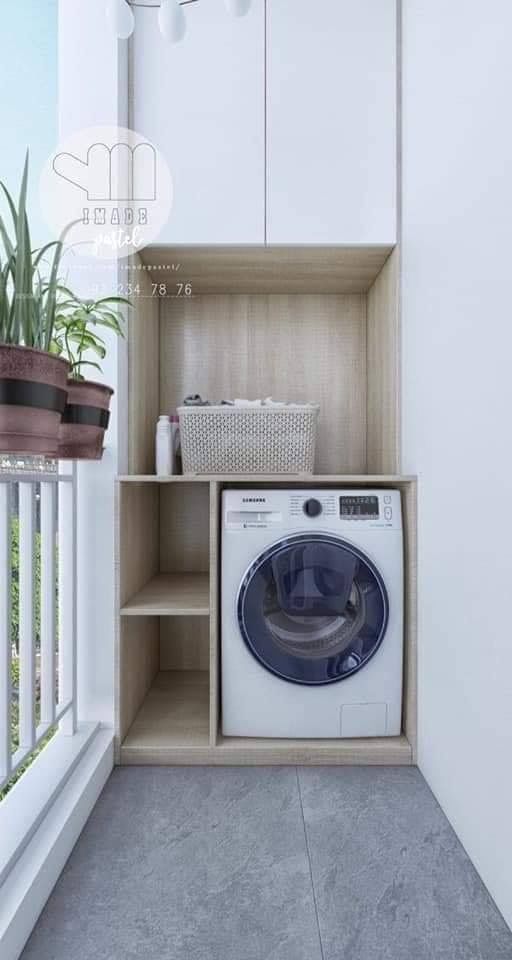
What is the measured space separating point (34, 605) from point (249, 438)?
2.64 ft

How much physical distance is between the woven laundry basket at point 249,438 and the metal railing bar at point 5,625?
736mm

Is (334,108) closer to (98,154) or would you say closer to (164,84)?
(164,84)

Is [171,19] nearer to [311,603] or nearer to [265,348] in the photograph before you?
[265,348]

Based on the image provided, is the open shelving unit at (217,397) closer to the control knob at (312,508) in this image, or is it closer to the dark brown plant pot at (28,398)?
the control knob at (312,508)

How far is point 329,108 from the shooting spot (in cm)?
173

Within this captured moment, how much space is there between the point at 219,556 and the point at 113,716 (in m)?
0.56

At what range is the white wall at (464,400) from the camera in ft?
3.49

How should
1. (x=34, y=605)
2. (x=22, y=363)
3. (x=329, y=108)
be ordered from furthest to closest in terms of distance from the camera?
(x=329, y=108), (x=34, y=605), (x=22, y=363)

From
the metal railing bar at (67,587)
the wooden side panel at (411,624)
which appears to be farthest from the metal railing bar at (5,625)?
the wooden side panel at (411,624)

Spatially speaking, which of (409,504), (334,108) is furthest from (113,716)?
(334,108)

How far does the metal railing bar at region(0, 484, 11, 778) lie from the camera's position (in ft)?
3.67

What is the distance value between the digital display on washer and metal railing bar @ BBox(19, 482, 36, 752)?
2.88ft

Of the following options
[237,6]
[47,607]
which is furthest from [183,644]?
[237,6]

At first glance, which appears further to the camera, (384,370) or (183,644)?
(183,644)
